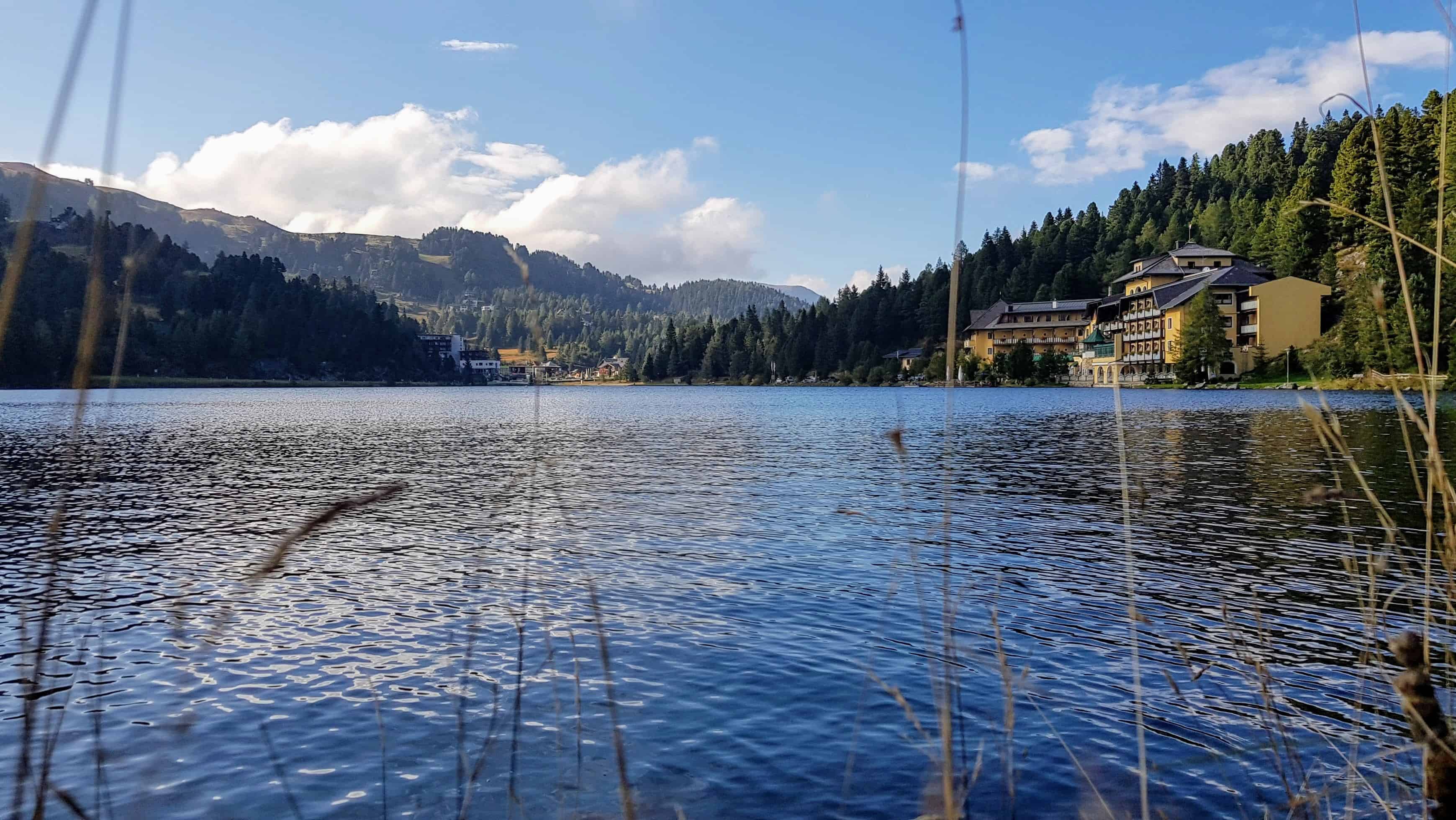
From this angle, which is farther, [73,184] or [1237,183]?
[1237,183]

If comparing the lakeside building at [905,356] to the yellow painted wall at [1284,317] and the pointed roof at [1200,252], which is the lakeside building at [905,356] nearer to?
the pointed roof at [1200,252]

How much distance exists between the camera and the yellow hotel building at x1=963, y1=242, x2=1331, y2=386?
105 m

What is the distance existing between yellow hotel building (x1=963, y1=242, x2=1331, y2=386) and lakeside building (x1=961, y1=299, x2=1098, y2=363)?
14 centimetres

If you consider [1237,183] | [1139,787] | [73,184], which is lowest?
[1139,787]

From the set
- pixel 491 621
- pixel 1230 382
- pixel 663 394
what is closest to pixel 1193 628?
pixel 491 621

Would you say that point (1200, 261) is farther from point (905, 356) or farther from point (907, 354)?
point (907, 354)

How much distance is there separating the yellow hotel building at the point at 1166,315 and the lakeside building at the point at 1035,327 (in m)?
0.14

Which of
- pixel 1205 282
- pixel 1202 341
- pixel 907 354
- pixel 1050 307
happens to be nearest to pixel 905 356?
pixel 907 354

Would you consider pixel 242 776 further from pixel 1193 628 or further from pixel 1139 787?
pixel 1193 628

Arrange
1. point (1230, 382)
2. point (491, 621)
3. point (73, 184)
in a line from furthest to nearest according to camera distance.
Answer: point (1230, 382)
point (491, 621)
point (73, 184)

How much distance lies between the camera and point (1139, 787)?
6.70m

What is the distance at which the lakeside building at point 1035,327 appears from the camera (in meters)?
156

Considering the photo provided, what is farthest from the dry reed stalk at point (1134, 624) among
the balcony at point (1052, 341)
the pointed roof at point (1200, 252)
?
the balcony at point (1052, 341)

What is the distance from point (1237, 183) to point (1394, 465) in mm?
166181
